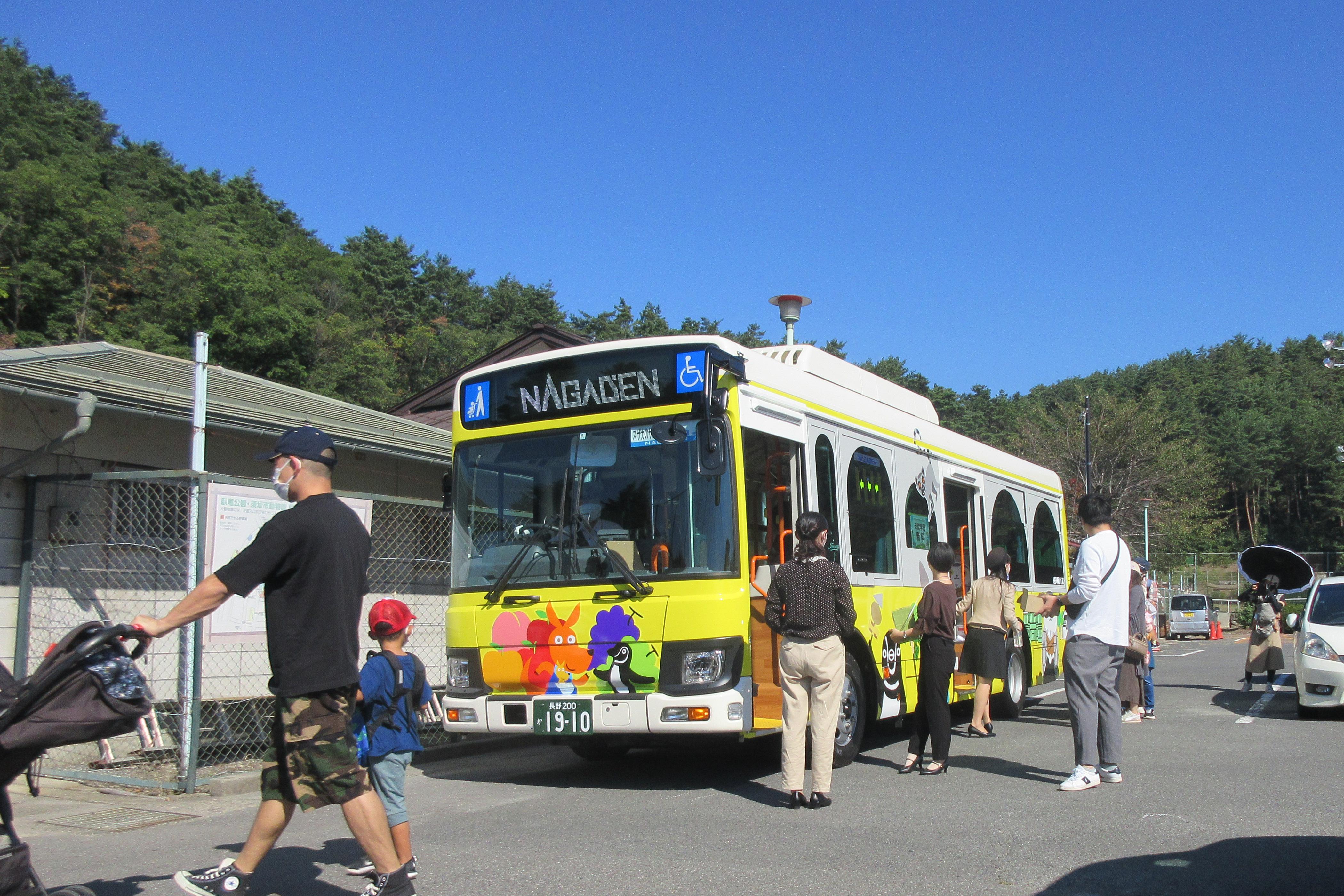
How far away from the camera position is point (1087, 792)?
718 centimetres

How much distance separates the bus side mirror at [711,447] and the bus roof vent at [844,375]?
1.37m

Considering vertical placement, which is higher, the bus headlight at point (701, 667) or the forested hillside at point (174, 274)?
the forested hillside at point (174, 274)

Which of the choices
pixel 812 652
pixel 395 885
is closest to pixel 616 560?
pixel 812 652

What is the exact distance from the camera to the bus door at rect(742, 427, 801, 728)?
744 cm

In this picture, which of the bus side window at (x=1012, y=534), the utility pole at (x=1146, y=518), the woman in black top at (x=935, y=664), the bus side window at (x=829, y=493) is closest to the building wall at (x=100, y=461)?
the bus side window at (x=829, y=493)

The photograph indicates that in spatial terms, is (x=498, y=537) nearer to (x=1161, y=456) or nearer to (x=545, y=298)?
(x=1161, y=456)

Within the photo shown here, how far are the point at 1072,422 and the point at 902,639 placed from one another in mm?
46393

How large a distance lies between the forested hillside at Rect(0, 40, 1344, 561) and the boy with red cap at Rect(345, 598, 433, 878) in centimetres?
3715

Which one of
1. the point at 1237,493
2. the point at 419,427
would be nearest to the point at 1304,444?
the point at 1237,493

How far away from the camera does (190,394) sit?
10125 millimetres

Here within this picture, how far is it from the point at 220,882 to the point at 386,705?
1054 millimetres

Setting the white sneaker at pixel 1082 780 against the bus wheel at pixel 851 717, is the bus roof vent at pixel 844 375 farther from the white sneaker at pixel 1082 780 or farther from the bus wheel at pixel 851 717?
the white sneaker at pixel 1082 780

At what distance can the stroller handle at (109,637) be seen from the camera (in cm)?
381

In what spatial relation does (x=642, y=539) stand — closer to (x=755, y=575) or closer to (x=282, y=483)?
(x=755, y=575)
